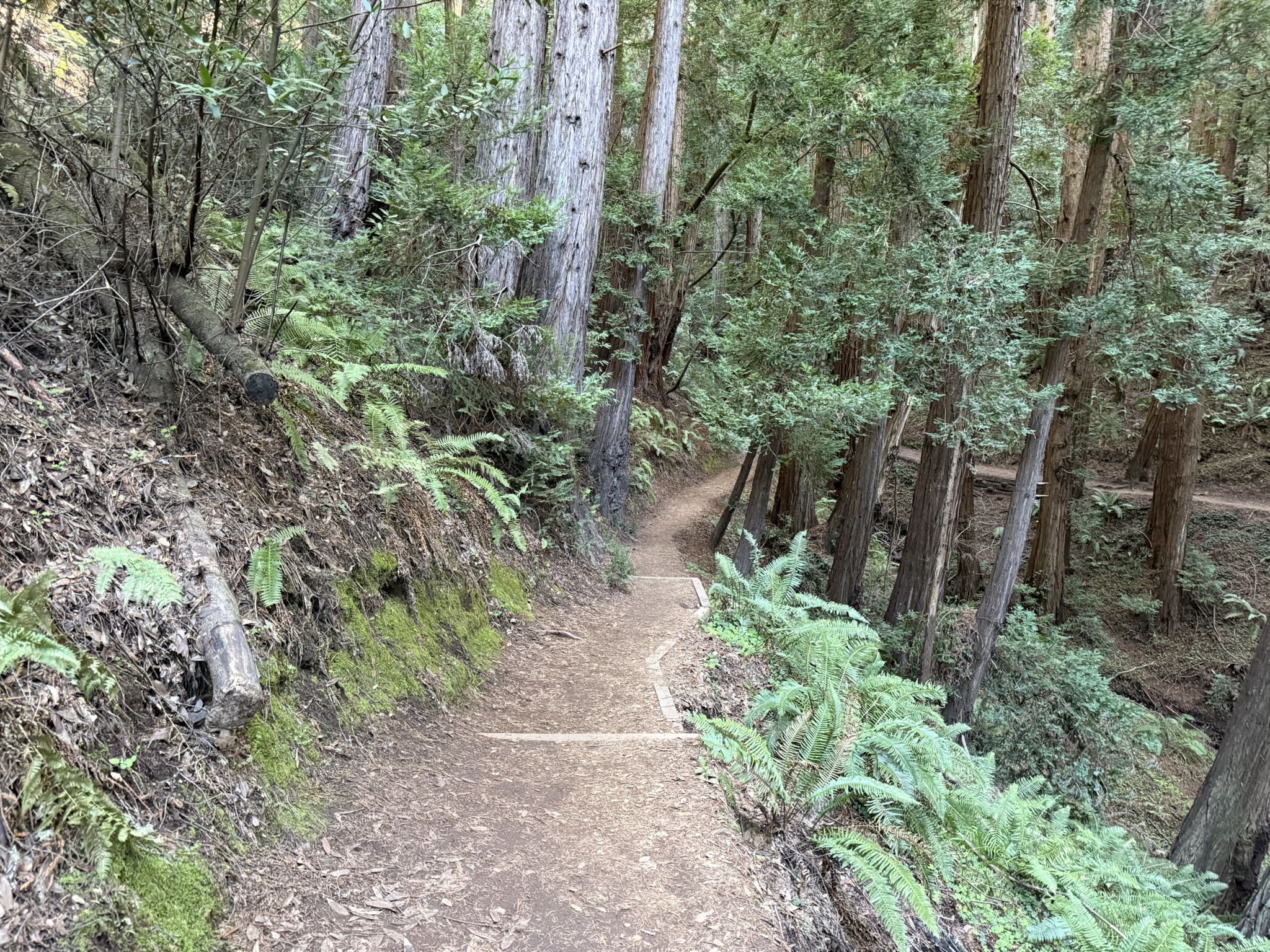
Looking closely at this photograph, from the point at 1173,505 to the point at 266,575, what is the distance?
17269 mm

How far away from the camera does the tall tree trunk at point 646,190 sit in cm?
1152

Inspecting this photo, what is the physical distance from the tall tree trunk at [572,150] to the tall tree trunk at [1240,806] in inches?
313

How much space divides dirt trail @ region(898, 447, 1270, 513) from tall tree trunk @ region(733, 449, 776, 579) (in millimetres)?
5075

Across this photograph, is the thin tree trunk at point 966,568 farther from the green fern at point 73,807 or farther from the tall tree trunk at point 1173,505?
the green fern at point 73,807

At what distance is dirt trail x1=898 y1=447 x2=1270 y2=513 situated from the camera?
657 inches

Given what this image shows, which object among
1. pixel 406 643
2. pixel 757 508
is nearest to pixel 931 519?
pixel 757 508

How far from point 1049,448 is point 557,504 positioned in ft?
34.7

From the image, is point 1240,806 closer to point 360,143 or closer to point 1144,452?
point 360,143

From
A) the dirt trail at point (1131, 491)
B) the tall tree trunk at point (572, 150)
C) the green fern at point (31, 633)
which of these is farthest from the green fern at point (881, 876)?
the dirt trail at point (1131, 491)

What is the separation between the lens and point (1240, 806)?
734 centimetres

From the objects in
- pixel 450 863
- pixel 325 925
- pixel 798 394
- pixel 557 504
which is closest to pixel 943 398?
pixel 798 394

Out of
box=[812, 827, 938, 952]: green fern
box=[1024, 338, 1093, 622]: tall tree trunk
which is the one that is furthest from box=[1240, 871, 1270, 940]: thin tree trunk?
box=[1024, 338, 1093, 622]: tall tree trunk

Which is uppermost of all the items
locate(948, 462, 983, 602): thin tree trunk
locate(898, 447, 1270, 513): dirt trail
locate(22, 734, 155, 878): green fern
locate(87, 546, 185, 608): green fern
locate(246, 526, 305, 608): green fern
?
locate(898, 447, 1270, 513): dirt trail

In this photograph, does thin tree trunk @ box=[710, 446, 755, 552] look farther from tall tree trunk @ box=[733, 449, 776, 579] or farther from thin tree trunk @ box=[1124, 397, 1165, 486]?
thin tree trunk @ box=[1124, 397, 1165, 486]
